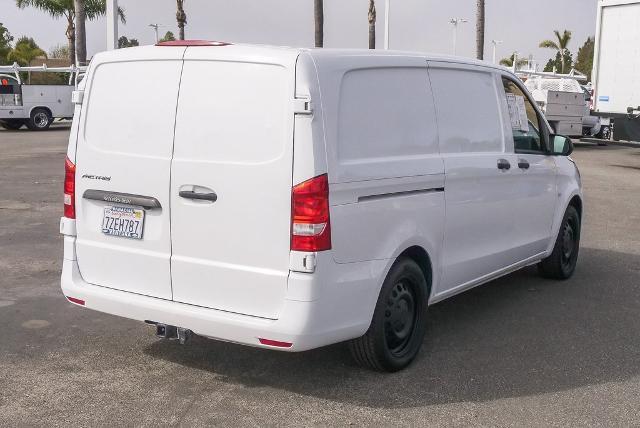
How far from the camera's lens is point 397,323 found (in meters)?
5.13

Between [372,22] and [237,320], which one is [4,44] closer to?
[372,22]

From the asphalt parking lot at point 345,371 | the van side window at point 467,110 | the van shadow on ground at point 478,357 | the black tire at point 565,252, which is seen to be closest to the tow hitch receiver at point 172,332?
the asphalt parking lot at point 345,371

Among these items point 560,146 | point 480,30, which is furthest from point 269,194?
point 480,30

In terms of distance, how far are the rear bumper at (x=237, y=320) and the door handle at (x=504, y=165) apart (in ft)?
6.60

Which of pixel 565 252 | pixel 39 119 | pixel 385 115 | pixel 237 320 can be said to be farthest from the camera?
pixel 39 119

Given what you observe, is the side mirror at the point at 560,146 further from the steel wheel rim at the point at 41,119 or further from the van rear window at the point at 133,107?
the steel wheel rim at the point at 41,119

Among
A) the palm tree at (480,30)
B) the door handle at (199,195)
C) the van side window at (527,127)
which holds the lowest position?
the door handle at (199,195)

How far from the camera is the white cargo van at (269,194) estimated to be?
433 cm

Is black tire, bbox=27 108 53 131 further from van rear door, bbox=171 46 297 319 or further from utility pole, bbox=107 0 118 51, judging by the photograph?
van rear door, bbox=171 46 297 319

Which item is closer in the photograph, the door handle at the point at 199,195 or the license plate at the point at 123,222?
the door handle at the point at 199,195

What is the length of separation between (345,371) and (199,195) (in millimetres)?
1461

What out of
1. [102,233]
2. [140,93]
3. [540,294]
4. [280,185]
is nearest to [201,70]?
[140,93]

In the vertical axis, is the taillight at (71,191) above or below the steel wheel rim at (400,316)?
above

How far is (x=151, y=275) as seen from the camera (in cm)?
472
